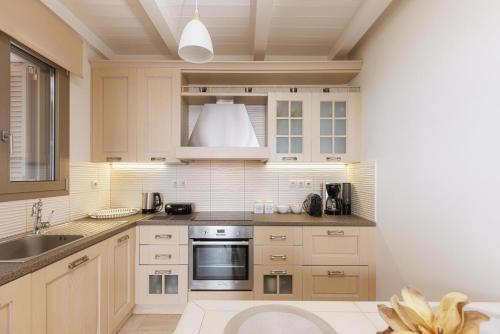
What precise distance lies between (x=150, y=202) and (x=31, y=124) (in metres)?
1.22

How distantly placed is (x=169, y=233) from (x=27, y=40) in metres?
1.70

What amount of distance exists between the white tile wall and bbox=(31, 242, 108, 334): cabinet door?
1.76 feet

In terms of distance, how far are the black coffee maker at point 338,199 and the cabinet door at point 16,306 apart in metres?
2.38

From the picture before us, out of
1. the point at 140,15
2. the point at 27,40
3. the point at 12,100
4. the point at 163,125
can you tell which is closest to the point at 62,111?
the point at 12,100

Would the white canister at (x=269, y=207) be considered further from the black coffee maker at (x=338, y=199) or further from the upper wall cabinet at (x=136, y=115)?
the upper wall cabinet at (x=136, y=115)

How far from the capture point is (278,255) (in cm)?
237

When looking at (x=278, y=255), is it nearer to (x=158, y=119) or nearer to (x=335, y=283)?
(x=335, y=283)

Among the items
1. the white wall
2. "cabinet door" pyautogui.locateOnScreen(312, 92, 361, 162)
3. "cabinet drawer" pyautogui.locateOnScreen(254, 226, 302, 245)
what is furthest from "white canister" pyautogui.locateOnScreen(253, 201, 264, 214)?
the white wall

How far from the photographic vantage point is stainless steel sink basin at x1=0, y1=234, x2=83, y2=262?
1586 mm

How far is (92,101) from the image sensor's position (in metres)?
2.58

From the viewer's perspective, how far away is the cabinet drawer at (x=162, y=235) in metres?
2.39

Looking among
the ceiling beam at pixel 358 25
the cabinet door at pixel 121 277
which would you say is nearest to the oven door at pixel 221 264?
the cabinet door at pixel 121 277

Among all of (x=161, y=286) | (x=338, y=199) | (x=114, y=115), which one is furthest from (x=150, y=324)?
(x=338, y=199)

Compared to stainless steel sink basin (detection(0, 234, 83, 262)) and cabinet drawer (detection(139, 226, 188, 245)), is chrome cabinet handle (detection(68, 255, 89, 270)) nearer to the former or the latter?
stainless steel sink basin (detection(0, 234, 83, 262))
